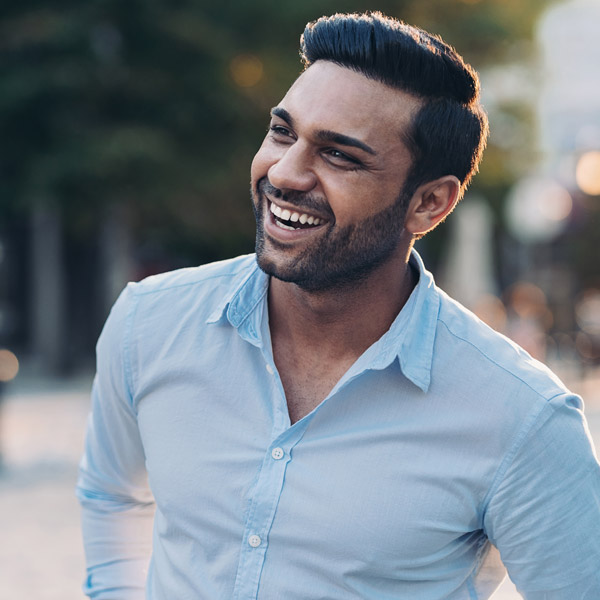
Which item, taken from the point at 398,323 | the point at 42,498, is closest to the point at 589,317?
the point at 42,498

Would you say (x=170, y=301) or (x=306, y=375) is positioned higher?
(x=170, y=301)

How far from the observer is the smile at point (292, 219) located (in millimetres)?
2090

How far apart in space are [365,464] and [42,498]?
670 cm

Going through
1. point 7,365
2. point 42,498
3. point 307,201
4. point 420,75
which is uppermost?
point 420,75

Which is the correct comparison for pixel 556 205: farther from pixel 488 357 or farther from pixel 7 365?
pixel 488 357

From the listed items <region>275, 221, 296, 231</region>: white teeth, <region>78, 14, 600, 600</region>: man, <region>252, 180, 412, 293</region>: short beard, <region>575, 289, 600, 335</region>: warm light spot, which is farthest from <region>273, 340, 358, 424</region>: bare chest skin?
<region>575, 289, 600, 335</region>: warm light spot

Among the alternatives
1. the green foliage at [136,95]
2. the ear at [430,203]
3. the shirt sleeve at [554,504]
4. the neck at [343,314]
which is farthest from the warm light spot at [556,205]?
the shirt sleeve at [554,504]

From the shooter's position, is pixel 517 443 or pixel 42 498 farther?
pixel 42 498

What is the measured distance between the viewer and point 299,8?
1599 cm

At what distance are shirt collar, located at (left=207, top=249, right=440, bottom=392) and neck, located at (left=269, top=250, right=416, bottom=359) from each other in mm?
54

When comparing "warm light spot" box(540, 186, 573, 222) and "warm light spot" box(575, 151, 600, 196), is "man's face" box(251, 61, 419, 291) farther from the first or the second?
"warm light spot" box(540, 186, 573, 222)

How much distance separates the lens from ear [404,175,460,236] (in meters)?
2.24

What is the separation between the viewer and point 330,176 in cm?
206

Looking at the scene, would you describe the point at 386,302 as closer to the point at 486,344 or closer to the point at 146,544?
the point at 486,344
